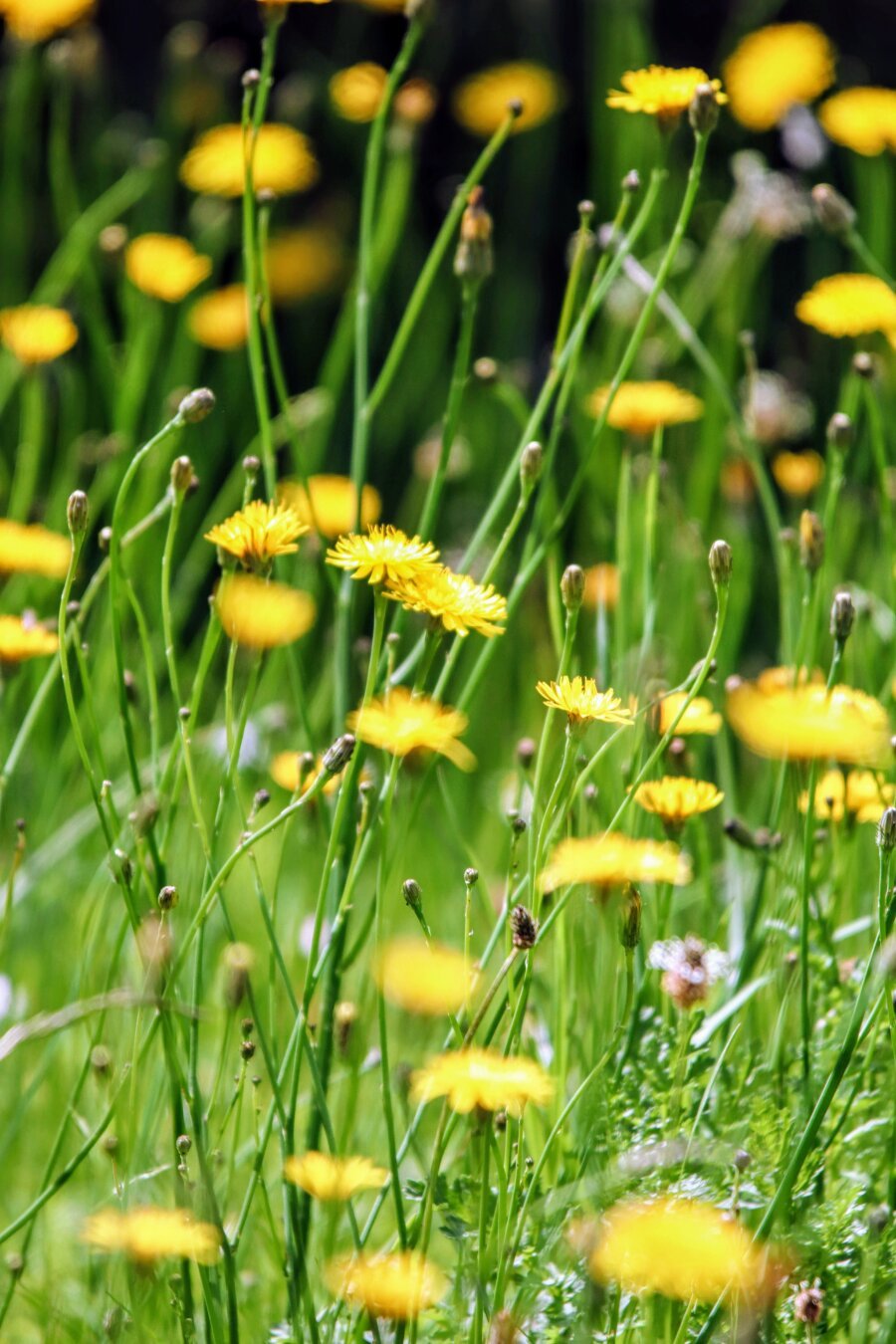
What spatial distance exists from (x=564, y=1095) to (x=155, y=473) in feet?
3.56

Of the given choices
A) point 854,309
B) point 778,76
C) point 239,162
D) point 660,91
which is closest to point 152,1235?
point 660,91

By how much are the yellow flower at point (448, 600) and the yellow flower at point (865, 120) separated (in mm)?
1146

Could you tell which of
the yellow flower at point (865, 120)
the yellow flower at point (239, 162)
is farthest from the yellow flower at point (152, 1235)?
the yellow flower at point (865, 120)

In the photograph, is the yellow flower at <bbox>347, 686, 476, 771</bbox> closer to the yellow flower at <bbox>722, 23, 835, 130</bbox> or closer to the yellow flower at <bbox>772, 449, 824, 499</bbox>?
the yellow flower at <bbox>772, 449, 824, 499</bbox>

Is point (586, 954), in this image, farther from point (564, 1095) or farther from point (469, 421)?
point (469, 421)

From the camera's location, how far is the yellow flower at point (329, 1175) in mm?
921

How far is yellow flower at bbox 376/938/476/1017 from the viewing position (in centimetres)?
101

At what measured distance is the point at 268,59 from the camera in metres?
1.31

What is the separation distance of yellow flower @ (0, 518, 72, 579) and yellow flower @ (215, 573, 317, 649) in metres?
0.30

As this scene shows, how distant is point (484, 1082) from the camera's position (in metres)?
0.85

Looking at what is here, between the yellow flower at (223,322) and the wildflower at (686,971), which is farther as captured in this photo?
the yellow flower at (223,322)

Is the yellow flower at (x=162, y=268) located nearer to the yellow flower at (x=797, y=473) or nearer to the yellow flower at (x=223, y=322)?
the yellow flower at (x=223, y=322)

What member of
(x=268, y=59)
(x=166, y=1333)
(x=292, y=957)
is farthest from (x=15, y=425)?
(x=166, y=1333)

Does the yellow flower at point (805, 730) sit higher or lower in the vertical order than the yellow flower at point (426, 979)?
higher
